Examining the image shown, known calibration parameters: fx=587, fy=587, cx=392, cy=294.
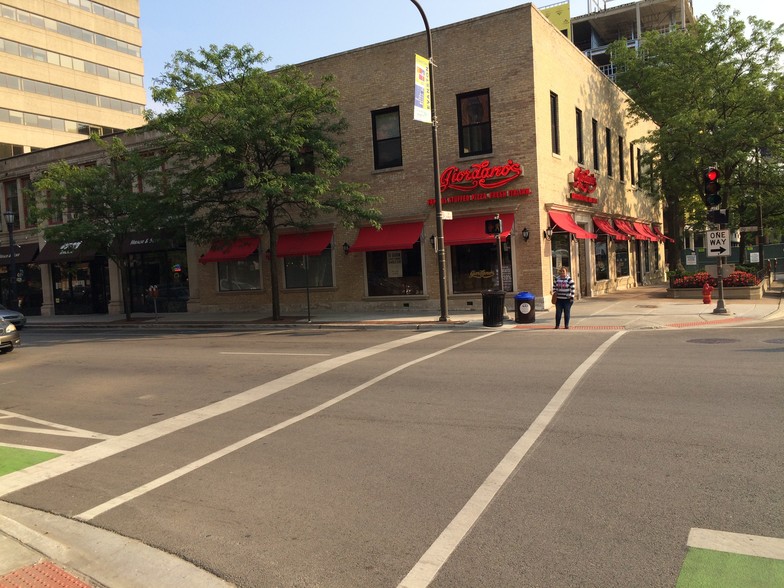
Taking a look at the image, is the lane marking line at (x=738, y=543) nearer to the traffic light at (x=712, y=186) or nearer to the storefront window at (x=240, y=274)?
the traffic light at (x=712, y=186)

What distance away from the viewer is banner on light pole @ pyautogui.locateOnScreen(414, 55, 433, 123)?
15992mm

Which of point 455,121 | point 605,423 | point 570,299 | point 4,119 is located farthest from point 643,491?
point 4,119

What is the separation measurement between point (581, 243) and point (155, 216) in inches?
655

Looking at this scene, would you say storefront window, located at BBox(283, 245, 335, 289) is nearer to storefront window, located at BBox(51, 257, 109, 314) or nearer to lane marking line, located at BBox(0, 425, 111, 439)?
storefront window, located at BBox(51, 257, 109, 314)

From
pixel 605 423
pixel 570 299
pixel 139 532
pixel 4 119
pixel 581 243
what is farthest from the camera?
pixel 4 119

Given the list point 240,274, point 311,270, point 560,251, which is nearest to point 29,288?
point 240,274

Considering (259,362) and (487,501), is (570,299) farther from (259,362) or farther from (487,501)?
(487,501)

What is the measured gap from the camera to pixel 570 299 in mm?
15461

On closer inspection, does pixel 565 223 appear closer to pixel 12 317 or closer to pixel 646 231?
pixel 646 231

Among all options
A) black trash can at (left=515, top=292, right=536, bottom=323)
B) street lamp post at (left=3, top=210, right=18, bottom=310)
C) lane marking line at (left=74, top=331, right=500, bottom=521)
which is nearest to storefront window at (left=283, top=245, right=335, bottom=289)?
black trash can at (left=515, top=292, right=536, bottom=323)

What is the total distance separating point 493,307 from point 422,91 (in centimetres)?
634

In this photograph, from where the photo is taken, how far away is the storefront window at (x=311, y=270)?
23.5m

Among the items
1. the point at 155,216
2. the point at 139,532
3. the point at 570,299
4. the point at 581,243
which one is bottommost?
the point at 139,532

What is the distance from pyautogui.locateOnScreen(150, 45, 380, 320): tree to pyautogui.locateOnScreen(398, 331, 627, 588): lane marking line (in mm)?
13231
